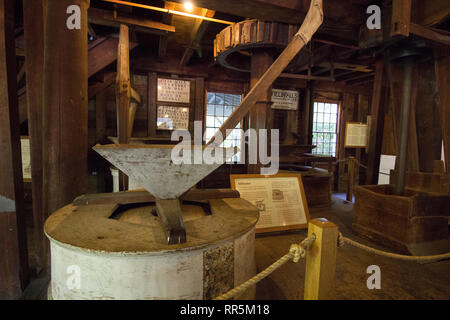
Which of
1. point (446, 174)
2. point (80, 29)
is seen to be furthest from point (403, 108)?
point (80, 29)

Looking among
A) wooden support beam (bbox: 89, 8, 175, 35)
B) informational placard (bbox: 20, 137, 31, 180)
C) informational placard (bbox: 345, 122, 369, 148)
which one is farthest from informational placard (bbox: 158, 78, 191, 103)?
informational placard (bbox: 345, 122, 369, 148)

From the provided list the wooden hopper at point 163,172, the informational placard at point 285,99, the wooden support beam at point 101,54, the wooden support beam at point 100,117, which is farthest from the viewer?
the informational placard at point 285,99

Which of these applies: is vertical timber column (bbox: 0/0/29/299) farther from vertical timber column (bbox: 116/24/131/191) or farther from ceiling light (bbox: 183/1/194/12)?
ceiling light (bbox: 183/1/194/12)

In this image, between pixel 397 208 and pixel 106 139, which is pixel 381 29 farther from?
pixel 106 139

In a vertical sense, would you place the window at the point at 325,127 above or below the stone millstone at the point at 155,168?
above

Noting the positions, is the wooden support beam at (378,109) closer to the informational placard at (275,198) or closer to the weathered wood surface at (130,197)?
the informational placard at (275,198)

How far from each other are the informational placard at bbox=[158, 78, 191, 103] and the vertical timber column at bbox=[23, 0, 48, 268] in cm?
A: 392

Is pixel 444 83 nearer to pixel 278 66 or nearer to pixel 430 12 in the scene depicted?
pixel 430 12

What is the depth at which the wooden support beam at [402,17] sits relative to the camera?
8.97ft

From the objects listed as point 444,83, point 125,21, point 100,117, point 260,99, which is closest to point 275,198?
point 260,99

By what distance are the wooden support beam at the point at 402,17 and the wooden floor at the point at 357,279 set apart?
2764mm

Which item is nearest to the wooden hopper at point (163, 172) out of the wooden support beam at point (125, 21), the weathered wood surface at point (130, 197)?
the weathered wood surface at point (130, 197)

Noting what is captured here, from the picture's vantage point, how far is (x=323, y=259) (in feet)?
5.03

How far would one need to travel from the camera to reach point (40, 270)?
2982 mm
